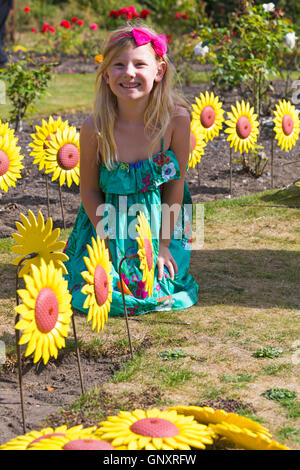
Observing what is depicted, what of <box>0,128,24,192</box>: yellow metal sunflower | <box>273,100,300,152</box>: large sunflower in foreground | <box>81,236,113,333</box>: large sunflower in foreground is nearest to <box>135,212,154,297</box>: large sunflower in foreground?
<box>81,236,113,333</box>: large sunflower in foreground

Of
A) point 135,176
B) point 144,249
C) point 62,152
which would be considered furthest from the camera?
point 62,152

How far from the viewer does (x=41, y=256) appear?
2.97 meters

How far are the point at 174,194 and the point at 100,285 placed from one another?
4.60 feet

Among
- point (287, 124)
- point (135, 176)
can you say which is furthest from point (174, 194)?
point (287, 124)

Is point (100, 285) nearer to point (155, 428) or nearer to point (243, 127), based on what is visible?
point (155, 428)

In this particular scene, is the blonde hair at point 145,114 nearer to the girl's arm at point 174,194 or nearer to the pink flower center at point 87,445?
the girl's arm at point 174,194

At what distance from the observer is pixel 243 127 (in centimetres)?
594

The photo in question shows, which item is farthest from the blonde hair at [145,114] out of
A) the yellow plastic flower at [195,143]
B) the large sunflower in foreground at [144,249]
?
the yellow plastic flower at [195,143]

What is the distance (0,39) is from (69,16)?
5735mm

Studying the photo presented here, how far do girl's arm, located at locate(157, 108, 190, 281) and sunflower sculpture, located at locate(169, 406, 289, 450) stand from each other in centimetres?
169

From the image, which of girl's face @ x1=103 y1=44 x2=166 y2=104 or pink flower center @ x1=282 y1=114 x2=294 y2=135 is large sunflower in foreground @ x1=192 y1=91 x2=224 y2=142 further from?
girl's face @ x1=103 y1=44 x2=166 y2=104

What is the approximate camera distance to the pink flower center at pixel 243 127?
5.92m

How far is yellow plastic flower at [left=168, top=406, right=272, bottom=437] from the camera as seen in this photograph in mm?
Result: 2463
